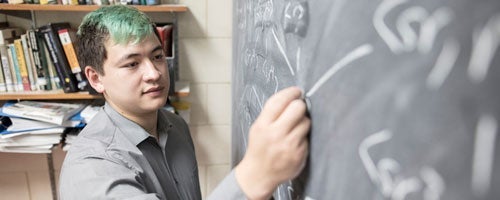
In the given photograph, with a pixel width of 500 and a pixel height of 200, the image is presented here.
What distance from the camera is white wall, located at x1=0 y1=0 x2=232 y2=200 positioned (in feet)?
6.21

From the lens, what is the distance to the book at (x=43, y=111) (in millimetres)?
1650

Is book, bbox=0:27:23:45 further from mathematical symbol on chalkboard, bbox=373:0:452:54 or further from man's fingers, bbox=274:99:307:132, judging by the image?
mathematical symbol on chalkboard, bbox=373:0:452:54

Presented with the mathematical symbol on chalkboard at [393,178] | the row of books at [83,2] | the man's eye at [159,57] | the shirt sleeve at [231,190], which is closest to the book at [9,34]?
the row of books at [83,2]

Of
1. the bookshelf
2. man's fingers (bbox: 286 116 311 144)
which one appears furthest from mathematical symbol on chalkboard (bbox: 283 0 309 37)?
the bookshelf

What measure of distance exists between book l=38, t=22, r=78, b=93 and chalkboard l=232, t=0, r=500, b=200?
4.84ft

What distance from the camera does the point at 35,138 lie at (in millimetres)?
1699

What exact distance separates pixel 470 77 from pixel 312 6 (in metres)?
0.23

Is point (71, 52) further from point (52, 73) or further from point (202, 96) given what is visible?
point (202, 96)

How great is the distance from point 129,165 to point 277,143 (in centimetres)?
57

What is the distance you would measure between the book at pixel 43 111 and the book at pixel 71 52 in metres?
0.15

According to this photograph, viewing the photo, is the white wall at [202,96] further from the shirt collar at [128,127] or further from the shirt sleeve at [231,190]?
the shirt sleeve at [231,190]

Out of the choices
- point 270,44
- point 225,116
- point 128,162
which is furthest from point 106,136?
point 225,116

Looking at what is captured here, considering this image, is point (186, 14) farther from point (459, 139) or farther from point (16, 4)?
point (459, 139)

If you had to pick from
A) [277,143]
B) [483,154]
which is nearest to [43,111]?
[277,143]
